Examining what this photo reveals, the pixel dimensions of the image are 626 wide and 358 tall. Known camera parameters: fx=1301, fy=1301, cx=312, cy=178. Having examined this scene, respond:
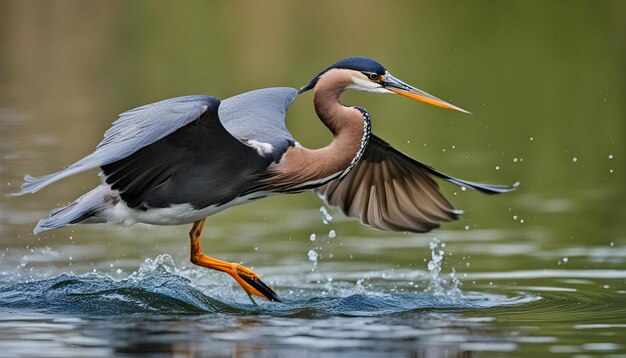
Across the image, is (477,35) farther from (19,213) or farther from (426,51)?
(19,213)

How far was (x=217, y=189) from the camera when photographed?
331 inches

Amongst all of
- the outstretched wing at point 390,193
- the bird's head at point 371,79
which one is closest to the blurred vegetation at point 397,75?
the outstretched wing at point 390,193

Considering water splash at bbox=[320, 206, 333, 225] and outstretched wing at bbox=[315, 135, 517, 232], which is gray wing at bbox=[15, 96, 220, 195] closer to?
outstretched wing at bbox=[315, 135, 517, 232]

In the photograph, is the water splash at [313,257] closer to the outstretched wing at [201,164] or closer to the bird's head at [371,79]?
the outstretched wing at [201,164]

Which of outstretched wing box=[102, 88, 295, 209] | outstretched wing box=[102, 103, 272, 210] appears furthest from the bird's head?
outstretched wing box=[102, 103, 272, 210]

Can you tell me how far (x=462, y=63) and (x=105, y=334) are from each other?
1647 cm

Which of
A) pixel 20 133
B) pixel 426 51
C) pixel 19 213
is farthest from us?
pixel 426 51

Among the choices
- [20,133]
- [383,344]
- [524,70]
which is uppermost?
[524,70]

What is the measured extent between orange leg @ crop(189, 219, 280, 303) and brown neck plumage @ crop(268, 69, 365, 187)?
28.7 inches

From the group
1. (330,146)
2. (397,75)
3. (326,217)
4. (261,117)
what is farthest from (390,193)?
(397,75)

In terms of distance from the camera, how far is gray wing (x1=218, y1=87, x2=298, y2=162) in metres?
8.45

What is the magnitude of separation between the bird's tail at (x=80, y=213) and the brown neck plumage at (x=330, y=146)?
Result: 117 centimetres

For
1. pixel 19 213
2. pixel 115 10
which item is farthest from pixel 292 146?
pixel 115 10

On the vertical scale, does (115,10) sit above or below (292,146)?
above
